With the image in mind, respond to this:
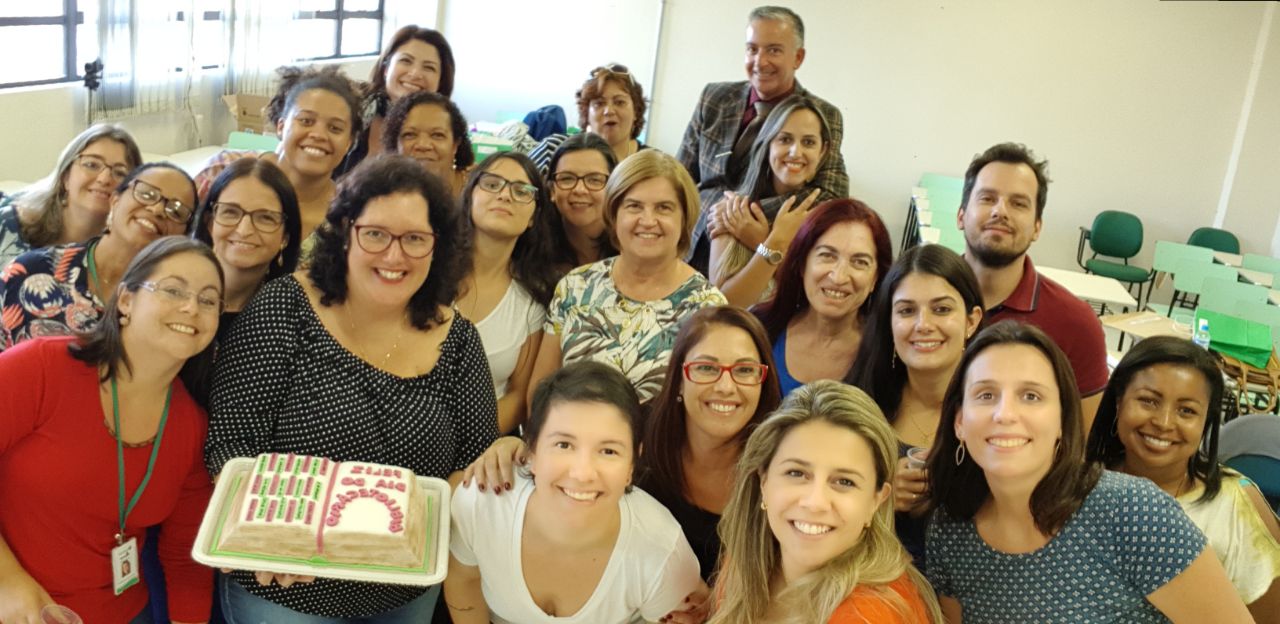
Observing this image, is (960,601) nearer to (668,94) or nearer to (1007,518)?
(1007,518)

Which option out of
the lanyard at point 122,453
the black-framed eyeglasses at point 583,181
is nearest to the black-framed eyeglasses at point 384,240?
the lanyard at point 122,453

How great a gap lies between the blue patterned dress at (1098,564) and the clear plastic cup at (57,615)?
1.97 metres

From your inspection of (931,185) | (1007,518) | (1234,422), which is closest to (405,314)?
(1007,518)

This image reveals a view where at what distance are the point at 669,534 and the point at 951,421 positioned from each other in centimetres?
70

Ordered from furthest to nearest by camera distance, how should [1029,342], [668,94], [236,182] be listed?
[668,94]
[236,182]
[1029,342]

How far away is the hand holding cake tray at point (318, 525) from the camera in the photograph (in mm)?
2004

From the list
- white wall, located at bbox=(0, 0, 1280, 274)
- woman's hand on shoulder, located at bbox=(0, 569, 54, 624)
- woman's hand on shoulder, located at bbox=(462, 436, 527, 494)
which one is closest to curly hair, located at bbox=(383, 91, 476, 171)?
woman's hand on shoulder, located at bbox=(462, 436, 527, 494)

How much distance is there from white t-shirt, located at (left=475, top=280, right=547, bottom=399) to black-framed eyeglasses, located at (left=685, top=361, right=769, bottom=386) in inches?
29.6

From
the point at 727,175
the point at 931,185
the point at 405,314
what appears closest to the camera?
the point at 405,314

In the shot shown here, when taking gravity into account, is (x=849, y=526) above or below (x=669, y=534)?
above

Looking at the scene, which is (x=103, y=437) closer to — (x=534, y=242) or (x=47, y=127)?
(x=534, y=242)

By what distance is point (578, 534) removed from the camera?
2188 mm

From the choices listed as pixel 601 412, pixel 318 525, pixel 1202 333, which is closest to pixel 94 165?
pixel 318 525

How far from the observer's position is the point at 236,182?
8.95 ft
